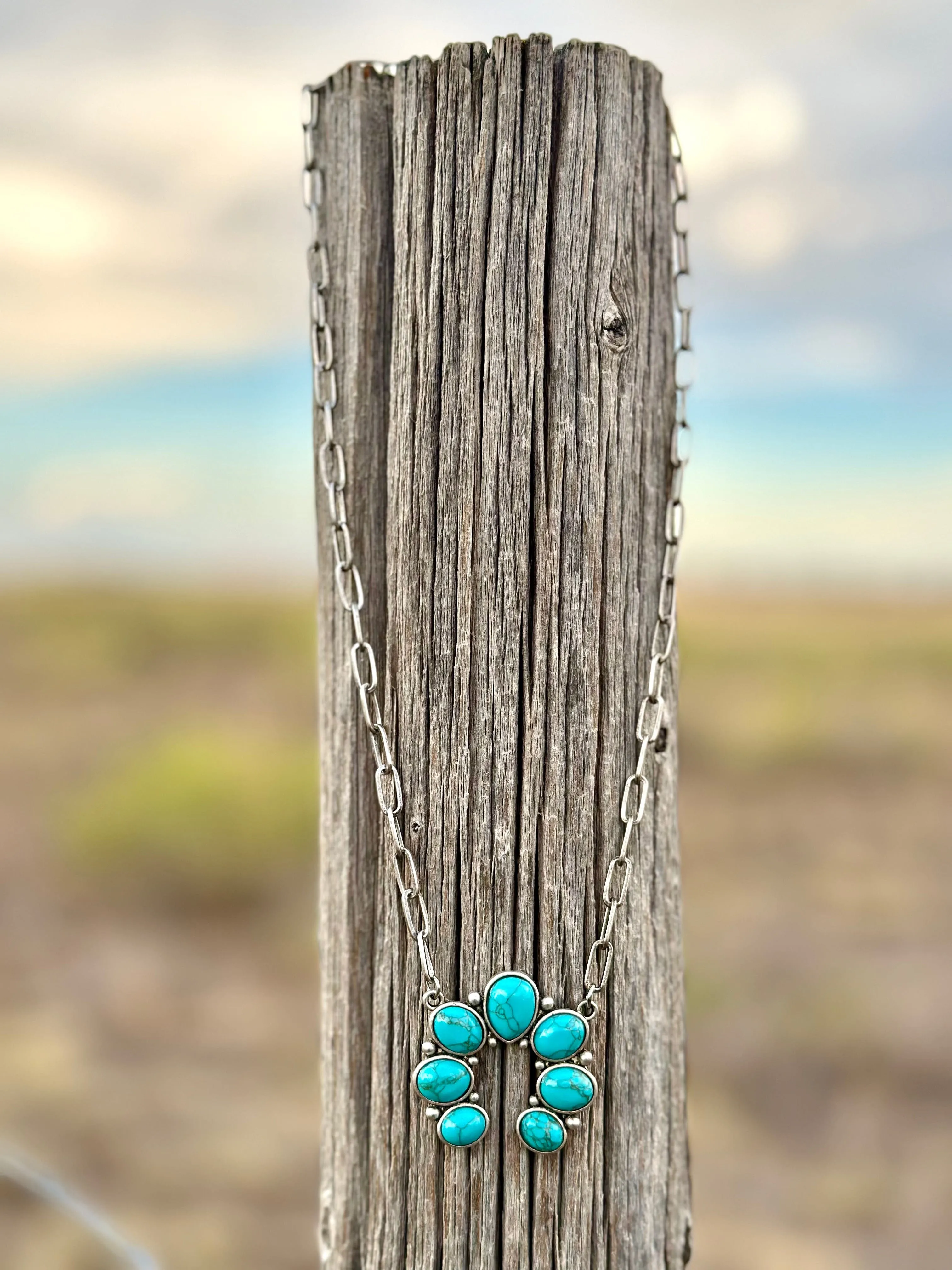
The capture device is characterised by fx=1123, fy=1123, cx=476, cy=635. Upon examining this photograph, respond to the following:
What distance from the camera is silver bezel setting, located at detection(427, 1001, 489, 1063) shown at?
1.47 meters

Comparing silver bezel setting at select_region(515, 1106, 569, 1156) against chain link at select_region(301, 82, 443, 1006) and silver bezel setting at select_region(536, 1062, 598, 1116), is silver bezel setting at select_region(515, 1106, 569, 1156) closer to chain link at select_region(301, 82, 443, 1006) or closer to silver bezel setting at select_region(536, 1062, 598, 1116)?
silver bezel setting at select_region(536, 1062, 598, 1116)

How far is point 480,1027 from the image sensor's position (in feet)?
4.83

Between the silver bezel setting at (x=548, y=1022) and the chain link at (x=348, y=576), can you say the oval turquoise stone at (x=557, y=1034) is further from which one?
the chain link at (x=348, y=576)

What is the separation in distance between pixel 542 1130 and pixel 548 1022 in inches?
5.4

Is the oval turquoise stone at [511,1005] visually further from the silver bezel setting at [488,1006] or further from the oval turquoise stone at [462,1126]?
the oval turquoise stone at [462,1126]

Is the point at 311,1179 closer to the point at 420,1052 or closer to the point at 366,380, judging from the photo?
the point at 420,1052

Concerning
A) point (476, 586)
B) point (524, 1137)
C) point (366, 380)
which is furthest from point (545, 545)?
point (524, 1137)

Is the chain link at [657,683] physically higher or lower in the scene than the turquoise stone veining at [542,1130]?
higher

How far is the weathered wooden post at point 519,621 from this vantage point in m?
1.48

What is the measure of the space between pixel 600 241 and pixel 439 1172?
1.26 metres

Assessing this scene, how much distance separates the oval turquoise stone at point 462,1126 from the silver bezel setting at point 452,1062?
1cm

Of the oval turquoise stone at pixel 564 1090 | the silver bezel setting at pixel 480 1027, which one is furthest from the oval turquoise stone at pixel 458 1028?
the oval turquoise stone at pixel 564 1090

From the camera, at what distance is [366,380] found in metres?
1.59

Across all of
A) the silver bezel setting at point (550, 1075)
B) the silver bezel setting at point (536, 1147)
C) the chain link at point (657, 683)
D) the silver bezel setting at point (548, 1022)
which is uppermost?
the chain link at point (657, 683)
